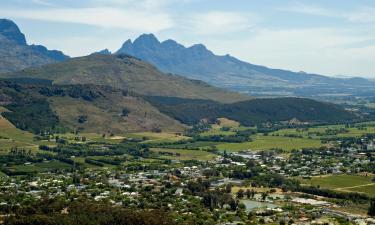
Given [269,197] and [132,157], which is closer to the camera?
[269,197]

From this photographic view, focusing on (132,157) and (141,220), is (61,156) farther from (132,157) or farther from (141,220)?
(141,220)

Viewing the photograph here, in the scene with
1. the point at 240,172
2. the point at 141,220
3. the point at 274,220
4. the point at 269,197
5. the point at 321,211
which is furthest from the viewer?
the point at 240,172

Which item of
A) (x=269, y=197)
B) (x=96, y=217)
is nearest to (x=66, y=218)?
(x=96, y=217)

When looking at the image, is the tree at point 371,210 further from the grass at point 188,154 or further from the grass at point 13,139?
the grass at point 13,139

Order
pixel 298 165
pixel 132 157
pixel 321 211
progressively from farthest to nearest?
pixel 132 157 → pixel 298 165 → pixel 321 211

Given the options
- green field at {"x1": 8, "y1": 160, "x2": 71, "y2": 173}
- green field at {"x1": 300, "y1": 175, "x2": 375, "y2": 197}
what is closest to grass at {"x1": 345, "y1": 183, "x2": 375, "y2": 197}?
green field at {"x1": 300, "y1": 175, "x2": 375, "y2": 197}

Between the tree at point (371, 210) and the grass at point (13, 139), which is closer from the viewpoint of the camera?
the tree at point (371, 210)

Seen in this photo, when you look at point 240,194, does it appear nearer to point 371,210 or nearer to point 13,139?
point 371,210

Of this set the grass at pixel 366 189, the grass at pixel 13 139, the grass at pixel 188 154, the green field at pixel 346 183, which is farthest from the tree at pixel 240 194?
the grass at pixel 13 139

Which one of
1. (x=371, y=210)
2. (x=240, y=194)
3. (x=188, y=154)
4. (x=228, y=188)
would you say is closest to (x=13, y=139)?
(x=188, y=154)
